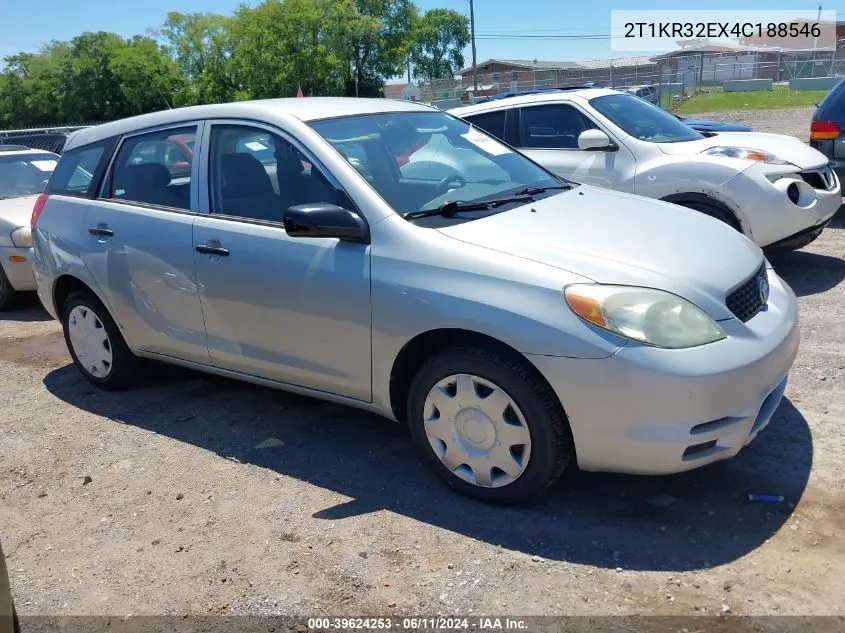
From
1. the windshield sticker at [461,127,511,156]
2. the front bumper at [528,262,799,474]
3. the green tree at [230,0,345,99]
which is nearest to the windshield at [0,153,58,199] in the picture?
the windshield sticker at [461,127,511,156]

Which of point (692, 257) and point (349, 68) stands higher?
point (349, 68)

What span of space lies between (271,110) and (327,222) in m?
0.98

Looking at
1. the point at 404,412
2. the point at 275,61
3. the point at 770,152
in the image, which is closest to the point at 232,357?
the point at 404,412

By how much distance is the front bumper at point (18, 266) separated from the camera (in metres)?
7.56

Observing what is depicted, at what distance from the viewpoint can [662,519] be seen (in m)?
3.30

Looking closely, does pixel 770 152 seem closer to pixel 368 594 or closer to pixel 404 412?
pixel 404 412

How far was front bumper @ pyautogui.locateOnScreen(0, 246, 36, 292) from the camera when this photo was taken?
7.56 metres

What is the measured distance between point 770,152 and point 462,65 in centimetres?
10924

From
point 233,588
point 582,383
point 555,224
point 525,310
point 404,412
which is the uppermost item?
point 555,224

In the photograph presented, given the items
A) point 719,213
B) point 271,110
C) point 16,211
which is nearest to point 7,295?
point 16,211

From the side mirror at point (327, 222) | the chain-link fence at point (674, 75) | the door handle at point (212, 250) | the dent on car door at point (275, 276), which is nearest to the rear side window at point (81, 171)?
the dent on car door at point (275, 276)

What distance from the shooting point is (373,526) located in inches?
136

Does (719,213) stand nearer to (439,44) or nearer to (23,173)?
(23,173)

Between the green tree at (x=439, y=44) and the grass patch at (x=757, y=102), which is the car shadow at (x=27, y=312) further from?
the green tree at (x=439, y=44)
